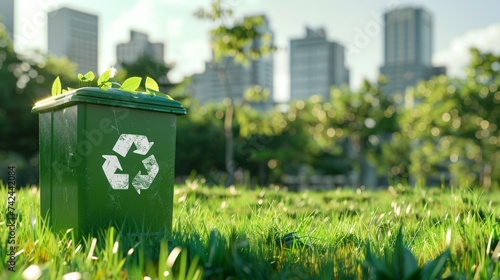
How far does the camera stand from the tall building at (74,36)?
2884cm

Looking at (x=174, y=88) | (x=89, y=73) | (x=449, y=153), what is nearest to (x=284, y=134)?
(x=174, y=88)

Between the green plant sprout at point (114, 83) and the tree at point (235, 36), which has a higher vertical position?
the tree at point (235, 36)

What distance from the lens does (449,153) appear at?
29.8m

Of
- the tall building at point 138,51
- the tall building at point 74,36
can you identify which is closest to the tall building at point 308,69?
the tall building at point 138,51

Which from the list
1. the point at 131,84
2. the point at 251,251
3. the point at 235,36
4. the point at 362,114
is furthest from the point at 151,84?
the point at 362,114

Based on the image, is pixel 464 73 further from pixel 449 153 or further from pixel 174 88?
pixel 174 88

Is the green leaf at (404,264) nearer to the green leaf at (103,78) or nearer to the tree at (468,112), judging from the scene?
the green leaf at (103,78)

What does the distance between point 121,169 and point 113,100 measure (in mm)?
433

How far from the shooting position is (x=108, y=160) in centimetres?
316

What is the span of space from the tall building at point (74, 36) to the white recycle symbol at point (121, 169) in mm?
24276

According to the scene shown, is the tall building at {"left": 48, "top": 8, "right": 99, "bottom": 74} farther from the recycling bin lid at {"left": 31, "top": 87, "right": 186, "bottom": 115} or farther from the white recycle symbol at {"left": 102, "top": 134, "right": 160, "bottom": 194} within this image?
the white recycle symbol at {"left": 102, "top": 134, "right": 160, "bottom": 194}

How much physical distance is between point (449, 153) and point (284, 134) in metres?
12.8

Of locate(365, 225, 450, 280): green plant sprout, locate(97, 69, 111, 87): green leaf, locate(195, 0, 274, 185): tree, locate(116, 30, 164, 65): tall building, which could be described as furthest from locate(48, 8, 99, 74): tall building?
locate(365, 225, 450, 280): green plant sprout

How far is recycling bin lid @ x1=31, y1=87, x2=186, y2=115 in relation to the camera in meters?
3.06
